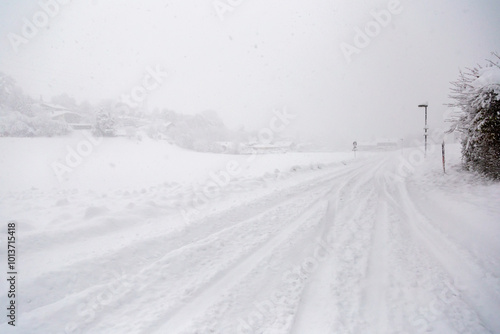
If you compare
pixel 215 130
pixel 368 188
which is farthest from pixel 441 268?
pixel 215 130

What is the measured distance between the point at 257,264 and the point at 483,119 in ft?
32.3

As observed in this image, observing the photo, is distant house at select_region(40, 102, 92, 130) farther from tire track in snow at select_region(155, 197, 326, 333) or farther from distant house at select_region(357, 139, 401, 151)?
distant house at select_region(357, 139, 401, 151)

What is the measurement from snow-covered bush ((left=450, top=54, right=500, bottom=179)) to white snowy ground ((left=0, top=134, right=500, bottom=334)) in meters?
1.29

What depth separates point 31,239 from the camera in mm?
4672

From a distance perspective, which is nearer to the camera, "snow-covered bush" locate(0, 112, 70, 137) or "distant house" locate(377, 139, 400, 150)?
"snow-covered bush" locate(0, 112, 70, 137)

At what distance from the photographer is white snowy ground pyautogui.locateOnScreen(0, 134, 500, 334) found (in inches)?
111

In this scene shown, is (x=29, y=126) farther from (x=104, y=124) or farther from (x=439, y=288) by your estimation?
(x=439, y=288)

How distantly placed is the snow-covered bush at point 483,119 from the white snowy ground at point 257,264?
4.22 feet

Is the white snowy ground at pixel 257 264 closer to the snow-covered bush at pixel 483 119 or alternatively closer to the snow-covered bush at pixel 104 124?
the snow-covered bush at pixel 483 119

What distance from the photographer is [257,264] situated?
13.4ft

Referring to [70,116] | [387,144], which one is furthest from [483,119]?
[387,144]

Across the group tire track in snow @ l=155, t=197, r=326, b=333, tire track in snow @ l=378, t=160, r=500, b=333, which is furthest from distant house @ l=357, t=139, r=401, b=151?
tire track in snow @ l=155, t=197, r=326, b=333

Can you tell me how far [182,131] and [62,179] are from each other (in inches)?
1366

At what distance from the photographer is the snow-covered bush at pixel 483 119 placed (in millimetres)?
8000
